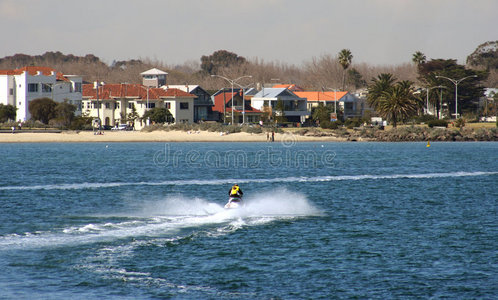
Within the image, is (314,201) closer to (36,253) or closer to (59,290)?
(36,253)

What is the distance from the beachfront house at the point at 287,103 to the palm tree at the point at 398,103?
1355 inches

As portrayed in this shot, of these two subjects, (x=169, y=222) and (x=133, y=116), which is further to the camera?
(x=133, y=116)

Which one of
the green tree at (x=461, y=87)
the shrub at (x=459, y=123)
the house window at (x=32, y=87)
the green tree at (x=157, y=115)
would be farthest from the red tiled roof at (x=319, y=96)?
the house window at (x=32, y=87)

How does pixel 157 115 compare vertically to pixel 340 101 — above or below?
below

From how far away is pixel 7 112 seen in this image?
145 metres

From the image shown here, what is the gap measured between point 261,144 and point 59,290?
115 metres

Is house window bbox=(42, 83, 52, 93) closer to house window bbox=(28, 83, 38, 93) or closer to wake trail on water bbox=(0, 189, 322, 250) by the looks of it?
house window bbox=(28, 83, 38, 93)

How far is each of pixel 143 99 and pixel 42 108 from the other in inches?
1035

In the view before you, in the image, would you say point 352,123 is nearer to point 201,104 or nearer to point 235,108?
point 235,108

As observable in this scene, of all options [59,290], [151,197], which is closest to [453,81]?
[151,197]

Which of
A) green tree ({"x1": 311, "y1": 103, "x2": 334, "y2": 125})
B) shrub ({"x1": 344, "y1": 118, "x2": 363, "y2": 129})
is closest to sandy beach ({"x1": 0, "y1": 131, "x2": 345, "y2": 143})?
shrub ({"x1": 344, "y1": 118, "x2": 363, "y2": 129})

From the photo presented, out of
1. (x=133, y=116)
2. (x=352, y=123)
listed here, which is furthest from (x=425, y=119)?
(x=133, y=116)

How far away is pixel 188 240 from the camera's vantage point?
32.9 metres

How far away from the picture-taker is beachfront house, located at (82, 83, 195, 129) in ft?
541
